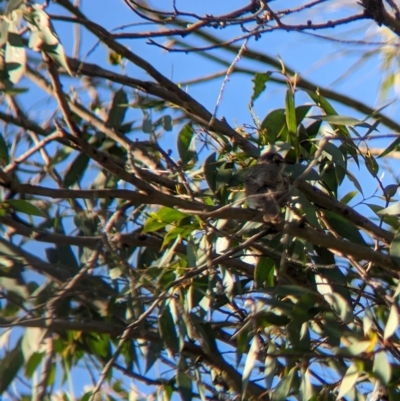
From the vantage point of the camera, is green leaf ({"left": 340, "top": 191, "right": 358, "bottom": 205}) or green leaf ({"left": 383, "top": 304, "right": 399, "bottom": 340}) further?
green leaf ({"left": 340, "top": 191, "right": 358, "bottom": 205})

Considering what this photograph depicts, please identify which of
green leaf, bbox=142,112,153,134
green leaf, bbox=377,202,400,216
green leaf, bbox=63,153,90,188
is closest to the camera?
green leaf, bbox=377,202,400,216

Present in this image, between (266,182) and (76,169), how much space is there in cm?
76

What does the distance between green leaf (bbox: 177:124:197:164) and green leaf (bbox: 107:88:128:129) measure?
311mm

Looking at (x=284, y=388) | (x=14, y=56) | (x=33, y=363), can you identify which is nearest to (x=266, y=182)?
(x=284, y=388)

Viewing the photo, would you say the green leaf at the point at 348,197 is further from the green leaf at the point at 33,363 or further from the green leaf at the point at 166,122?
the green leaf at the point at 33,363

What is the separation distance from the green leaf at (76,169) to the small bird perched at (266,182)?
689mm

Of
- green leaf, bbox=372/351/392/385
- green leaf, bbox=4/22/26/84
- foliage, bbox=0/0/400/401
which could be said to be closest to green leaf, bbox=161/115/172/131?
foliage, bbox=0/0/400/401

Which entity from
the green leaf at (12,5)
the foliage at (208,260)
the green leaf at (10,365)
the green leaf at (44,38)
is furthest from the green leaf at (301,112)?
the green leaf at (10,365)

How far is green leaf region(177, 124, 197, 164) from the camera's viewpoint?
1.62 metres

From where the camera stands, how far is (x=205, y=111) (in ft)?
4.96

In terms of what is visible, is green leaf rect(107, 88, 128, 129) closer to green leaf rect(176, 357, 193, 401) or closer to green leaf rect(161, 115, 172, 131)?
green leaf rect(161, 115, 172, 131)

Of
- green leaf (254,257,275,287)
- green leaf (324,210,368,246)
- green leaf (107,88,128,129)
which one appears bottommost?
green leaf (254,257,275,287)

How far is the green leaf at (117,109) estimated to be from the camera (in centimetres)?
191

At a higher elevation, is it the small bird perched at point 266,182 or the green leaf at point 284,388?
the small bird perched at point 266,182
